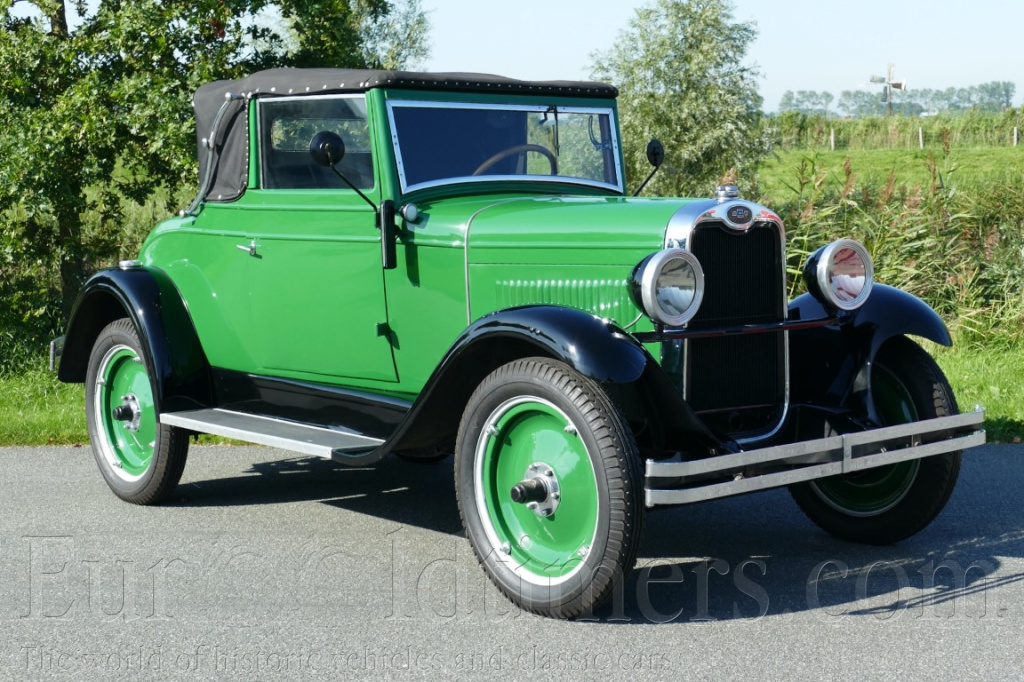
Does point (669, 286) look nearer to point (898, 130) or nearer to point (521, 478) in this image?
point (521, 478)

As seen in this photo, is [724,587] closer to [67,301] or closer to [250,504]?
[250,504]

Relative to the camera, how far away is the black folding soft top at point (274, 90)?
5.17 meters

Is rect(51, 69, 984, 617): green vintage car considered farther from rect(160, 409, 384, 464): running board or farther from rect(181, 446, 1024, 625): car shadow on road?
rect(181, 446, 1024, 625): car shadow on road

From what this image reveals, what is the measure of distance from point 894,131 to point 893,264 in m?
21.6

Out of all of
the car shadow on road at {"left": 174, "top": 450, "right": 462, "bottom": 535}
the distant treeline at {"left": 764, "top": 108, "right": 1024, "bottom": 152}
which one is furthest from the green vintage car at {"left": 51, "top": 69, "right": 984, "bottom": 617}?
the distant treeline at {"left": 764, "top": 108, "right": 1024, "bottom": 152}

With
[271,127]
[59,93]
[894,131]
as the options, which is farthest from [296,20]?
[894,131]

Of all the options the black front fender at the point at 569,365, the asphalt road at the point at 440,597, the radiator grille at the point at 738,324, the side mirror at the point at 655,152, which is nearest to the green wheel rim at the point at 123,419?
the asphalt road at the point at 440,597

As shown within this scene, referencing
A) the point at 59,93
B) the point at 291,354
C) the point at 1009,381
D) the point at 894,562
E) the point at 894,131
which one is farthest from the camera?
the point at 894,131

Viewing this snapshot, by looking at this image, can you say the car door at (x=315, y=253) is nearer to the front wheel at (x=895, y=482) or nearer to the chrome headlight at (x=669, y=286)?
the chrome headlight at (x=669, y=286)

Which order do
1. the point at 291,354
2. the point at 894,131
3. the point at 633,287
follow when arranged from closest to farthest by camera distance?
the point at 633,287 < the point at 291,354 < the point at 894,131

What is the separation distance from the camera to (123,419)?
6152 millimetres

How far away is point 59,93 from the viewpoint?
998cm

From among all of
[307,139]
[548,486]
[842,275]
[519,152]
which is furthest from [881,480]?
[307,139]

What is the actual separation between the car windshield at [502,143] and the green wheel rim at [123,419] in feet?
6.45
